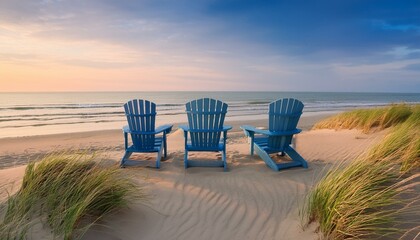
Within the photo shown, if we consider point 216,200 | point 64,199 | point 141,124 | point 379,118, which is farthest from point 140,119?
point 379,118

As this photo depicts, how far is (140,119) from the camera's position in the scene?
483 centimetres

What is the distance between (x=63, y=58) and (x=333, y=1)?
26860mm

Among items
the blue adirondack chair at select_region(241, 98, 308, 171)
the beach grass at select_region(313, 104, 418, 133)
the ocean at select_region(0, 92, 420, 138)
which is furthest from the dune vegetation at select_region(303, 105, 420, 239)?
the ocean at select_region(0, 92, 420, 138)

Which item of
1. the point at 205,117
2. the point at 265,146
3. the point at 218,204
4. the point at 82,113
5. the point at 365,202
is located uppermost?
the point at 205,117

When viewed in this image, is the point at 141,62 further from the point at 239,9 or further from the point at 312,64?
the point at 312,64

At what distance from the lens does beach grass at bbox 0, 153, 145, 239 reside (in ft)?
7.54

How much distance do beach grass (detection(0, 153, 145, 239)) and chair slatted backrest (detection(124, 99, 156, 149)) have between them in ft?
5.21

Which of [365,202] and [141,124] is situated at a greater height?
A: [141,124]

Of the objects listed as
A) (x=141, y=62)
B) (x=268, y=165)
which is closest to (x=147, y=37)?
(x=268, y=165)

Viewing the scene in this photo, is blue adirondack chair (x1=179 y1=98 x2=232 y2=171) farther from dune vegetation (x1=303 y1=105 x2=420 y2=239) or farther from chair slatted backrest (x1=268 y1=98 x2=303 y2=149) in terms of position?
dune vegetation (x1=303 y1=105 x2=420 y2=239)

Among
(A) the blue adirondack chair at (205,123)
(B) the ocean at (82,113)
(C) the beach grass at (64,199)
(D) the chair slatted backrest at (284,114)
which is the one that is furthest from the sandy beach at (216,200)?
(B) the ocean at (82,113)

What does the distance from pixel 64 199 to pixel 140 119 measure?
2.37 metres

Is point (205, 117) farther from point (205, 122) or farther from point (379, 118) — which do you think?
point (379, 118)

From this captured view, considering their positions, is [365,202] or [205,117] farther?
[205,117]
